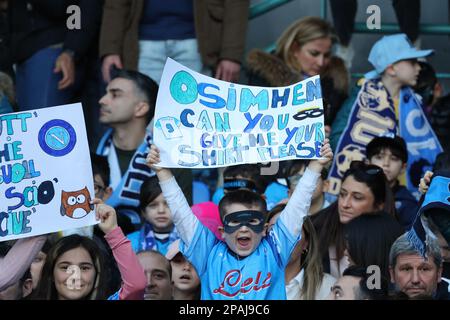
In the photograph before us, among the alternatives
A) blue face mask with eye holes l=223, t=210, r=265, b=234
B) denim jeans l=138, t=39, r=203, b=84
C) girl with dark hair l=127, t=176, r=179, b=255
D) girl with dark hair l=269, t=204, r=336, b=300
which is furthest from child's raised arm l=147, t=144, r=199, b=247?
denim jeans l=138, t=39, r=203, b=84

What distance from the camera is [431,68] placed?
380 inches

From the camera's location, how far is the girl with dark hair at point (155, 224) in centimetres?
855

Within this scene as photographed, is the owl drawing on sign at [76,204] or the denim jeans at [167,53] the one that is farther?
the denim jeans at [167,53]

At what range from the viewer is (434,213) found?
786cm

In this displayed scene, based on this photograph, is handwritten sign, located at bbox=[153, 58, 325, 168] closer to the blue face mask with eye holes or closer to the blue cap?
the blue face mask with eye holes

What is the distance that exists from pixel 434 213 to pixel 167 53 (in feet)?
7.84

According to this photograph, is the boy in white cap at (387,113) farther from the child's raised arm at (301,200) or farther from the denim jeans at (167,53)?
the child's raised arm at (301,200)

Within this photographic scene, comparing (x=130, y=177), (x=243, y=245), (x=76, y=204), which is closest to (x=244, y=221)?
(x=243, y=245)

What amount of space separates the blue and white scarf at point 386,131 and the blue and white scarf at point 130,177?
1.25 metres

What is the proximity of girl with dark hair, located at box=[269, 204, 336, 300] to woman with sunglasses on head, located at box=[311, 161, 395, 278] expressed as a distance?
219 mm

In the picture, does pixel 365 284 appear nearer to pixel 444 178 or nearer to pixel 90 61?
pixel 444 178

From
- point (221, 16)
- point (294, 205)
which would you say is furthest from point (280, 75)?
point (294, 205)

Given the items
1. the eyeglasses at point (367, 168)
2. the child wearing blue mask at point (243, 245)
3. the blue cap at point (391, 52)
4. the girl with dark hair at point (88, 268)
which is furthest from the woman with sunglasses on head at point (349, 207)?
the girl with dark hair at point (88, 268)
